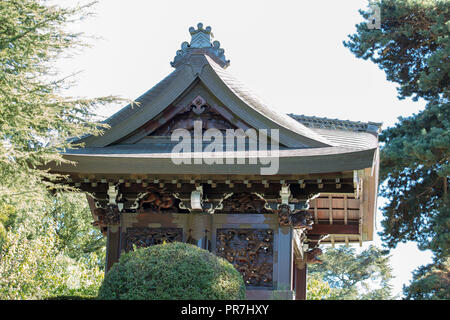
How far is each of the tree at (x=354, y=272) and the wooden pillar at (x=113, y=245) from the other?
69.8 ft

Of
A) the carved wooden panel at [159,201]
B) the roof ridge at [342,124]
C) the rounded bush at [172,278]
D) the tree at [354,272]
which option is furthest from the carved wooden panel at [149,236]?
the tree at [354,272]

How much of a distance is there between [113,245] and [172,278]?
297cm

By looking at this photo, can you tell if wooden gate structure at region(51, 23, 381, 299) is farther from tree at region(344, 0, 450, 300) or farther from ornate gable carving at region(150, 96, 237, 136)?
tree at region(344, 0, 450, 300)

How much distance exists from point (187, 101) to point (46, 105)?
3092 millimetres

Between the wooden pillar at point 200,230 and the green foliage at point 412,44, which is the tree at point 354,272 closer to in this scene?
the green foliage at point 412,44

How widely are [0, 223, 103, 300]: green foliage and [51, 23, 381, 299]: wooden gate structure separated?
3284 millimetres

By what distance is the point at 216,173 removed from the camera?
1015 cm

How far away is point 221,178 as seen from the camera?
409 inches

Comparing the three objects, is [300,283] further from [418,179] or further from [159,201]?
[418,179]

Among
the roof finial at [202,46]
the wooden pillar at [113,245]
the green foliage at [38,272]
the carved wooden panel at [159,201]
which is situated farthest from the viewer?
the green foliage at [38,272]

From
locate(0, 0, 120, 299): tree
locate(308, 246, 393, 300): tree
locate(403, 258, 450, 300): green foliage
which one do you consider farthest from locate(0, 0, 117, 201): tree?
locate(308, 246, 393, 300): tree

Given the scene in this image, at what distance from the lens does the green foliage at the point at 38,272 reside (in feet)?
50.2
